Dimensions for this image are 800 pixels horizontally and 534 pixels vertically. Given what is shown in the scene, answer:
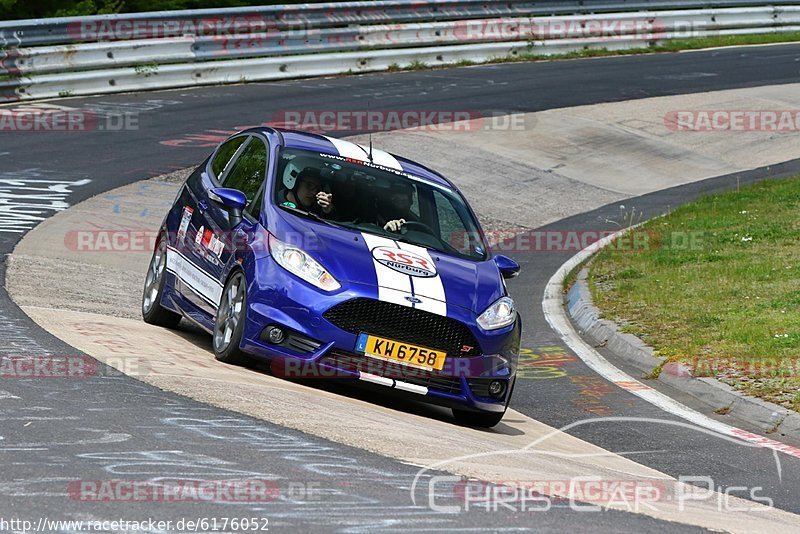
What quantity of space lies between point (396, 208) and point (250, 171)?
120 cm

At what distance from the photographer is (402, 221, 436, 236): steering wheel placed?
30.9ft

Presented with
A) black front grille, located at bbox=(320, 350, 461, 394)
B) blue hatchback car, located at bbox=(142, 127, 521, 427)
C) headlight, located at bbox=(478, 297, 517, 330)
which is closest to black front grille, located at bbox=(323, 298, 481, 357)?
blue hatchback car, located at bbox=(142, 127, 521, 427)

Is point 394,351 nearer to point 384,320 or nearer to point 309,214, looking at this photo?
point 384,320

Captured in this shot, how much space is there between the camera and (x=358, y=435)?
6.87 meters

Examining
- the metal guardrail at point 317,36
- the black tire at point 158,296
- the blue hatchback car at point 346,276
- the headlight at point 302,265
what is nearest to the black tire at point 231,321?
the blue hatchback car at point 346,276

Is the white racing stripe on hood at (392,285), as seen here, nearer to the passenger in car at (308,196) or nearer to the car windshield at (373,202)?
the car windshield at (373,202)

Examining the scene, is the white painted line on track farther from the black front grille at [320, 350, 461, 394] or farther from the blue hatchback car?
the black front grille at [320, 350, 461, 394]

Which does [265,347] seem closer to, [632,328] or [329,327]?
[329,327]

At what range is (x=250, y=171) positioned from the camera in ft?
32.5

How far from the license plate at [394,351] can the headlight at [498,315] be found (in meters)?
0.48

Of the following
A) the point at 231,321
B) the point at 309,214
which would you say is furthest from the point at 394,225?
the point at 231,321

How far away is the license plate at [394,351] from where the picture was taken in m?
8.17

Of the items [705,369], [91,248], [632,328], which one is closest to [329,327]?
[705,369]

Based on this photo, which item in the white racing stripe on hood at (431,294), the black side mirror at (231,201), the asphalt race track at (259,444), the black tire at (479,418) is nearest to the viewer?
the asphalt race track at (259,444)
